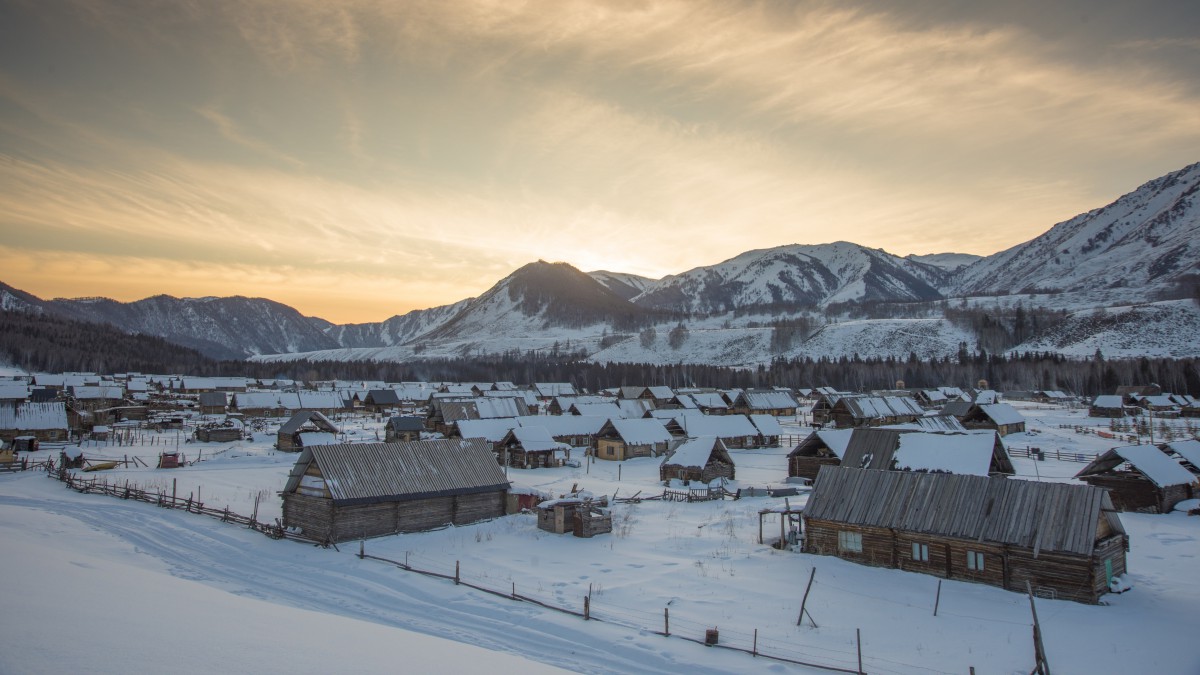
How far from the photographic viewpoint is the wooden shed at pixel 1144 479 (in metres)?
35.2

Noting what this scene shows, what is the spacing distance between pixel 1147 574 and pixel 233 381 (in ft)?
505

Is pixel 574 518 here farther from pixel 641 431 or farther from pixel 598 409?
pixel 598 409

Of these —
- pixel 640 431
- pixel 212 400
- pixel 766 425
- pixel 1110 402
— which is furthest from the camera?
pixel 212 400

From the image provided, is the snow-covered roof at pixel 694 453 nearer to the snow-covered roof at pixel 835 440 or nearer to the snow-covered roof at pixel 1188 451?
the snow-covered roof at pixel 835 440

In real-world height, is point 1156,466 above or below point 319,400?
above

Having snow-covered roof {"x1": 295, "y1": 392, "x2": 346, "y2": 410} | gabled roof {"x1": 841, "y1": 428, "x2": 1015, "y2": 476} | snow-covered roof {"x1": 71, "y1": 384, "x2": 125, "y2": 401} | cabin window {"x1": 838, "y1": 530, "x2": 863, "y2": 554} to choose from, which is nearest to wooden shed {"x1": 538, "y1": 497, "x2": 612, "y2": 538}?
cabin window {"x1": 838, "y1": 530, "x2": 863, "y2": 554}

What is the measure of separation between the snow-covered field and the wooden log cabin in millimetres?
893

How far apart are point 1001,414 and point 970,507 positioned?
57222 mm

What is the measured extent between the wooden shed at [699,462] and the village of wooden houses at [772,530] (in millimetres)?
147

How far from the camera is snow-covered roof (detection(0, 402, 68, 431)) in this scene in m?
Result: 60.3

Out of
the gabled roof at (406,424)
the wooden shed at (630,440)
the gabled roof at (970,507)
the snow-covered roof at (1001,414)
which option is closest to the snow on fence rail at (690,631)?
the gabled roof at (970,507)

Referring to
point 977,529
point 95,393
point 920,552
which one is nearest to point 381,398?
point 95,393

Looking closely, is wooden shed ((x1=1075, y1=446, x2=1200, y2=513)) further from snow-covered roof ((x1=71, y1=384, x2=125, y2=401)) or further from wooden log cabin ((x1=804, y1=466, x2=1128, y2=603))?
snow-covered roof ((x1=71, y1=384, x2=125, y2=401))

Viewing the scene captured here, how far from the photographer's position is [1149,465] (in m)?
35.7
